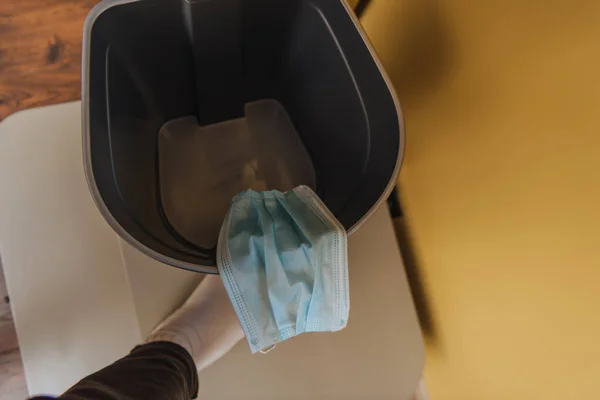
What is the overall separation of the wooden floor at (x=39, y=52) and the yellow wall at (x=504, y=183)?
59cm

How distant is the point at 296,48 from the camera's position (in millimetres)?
813

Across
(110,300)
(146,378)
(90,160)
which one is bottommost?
(110,300)

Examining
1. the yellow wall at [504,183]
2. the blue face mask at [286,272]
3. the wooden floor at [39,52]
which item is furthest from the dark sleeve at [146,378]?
the wooden floor at [39,52]

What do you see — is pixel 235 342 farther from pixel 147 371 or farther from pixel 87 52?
pixel 87 52

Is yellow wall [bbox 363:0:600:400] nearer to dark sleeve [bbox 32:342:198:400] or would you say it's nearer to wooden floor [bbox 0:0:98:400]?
dark sleeve [bbox 32:342:198:400]

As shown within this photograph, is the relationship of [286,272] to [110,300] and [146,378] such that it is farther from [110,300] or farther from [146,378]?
[110,300]

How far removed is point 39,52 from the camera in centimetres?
99

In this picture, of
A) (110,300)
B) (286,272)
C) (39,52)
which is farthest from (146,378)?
(39,52)

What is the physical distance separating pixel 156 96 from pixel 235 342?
432mm

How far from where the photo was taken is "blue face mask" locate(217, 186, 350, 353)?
63cm

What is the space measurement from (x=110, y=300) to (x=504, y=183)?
0.66 meters

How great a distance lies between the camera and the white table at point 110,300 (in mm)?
835

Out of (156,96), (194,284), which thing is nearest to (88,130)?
(156,96)

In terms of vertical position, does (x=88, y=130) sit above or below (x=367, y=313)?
above
